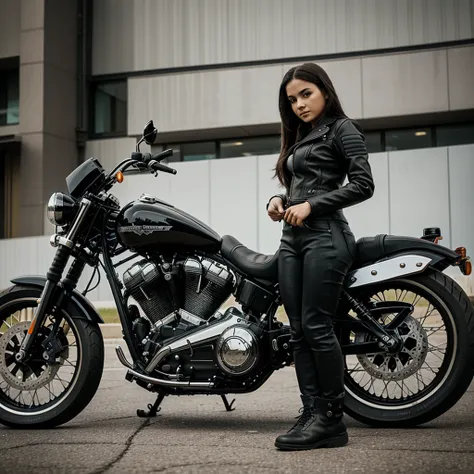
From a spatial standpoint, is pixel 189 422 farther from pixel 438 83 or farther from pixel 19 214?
pixel 19 214

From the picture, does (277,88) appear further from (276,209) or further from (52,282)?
(276,209)

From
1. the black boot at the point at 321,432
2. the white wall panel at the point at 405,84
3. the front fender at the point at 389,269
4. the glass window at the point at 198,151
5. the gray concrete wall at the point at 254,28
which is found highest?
the gray concrete wall at the point at 254,28

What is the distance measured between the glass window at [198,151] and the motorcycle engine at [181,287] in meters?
17.2

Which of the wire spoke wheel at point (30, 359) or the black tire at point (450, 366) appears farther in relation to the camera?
the wire spoke wheel at point (30, 359)

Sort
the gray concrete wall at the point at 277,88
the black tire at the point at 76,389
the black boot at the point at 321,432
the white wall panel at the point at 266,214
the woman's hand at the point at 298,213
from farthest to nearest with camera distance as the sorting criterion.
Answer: the gray concrete wall at the point at 277,88 < the white wall panel at the point at 266,214 < the black tire at the point at 76,389 < the woman's hand at the point at 298,213 < the black boot at the point at 321,432

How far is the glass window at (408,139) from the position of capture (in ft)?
67.3

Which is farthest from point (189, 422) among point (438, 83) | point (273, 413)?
point (438, 83)

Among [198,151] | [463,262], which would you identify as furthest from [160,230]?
[198,151]

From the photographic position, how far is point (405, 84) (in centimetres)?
1934

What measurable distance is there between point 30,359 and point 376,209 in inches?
543

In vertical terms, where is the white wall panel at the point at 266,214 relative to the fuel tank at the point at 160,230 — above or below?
above

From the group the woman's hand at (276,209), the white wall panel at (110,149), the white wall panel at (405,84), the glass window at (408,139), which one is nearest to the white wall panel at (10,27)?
the white wall panel at (110,149)

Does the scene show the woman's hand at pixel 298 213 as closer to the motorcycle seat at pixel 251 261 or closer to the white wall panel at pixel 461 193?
the motorcycle seat at pixel 251 261

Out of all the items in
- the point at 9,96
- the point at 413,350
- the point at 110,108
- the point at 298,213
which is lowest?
the point at 413,350
